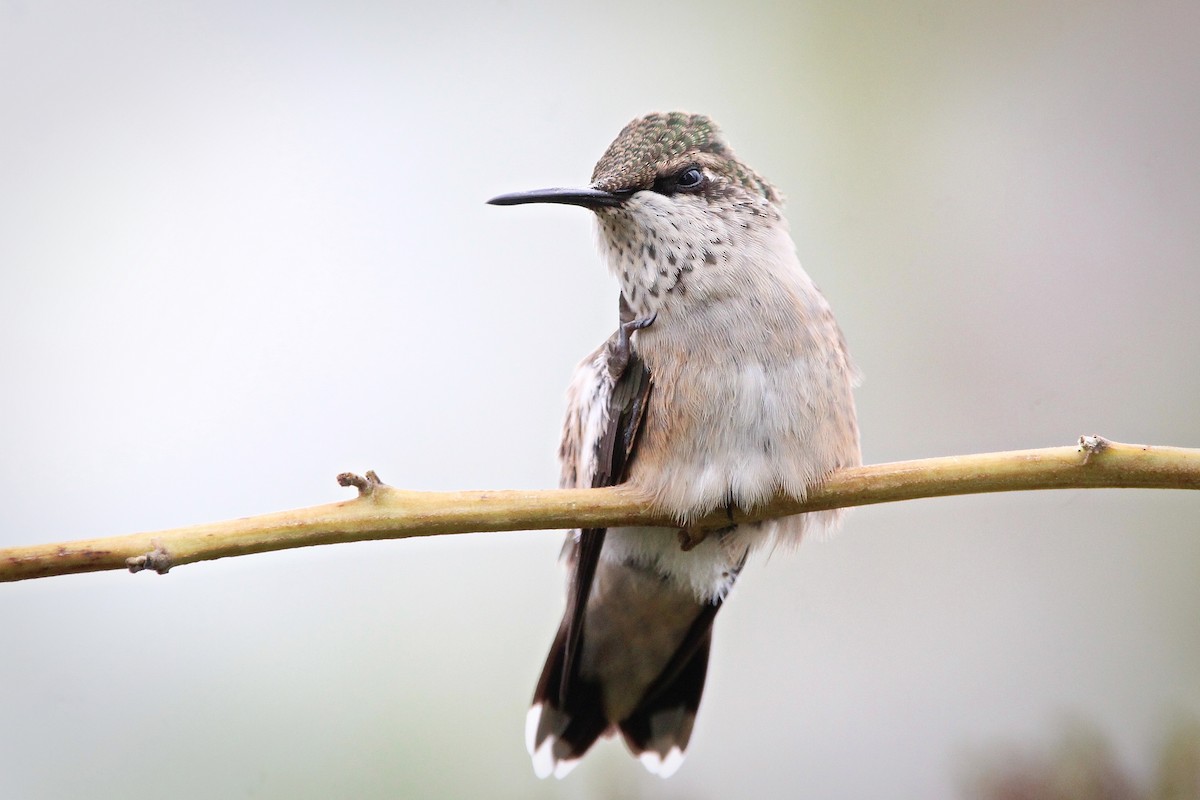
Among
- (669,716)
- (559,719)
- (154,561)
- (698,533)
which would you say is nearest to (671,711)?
(669,716)

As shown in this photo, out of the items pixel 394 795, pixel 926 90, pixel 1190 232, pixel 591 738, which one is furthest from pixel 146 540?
pixel 1190 232

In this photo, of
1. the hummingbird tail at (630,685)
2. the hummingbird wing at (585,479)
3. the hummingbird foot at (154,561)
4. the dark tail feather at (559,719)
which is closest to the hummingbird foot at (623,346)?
the hummingbird wing at (585,479)

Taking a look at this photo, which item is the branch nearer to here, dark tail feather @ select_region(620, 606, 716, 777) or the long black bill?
the long black bill

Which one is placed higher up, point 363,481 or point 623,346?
point 623,346

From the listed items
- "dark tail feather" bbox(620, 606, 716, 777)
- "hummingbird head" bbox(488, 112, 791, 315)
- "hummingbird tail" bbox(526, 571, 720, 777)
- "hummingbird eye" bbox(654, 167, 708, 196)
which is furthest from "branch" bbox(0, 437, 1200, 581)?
Answer: "dark tail feather" bbox(620, 606, 716, 777)

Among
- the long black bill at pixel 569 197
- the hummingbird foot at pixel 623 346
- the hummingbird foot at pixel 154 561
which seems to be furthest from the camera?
the hummingbird foot at pixel 623 346

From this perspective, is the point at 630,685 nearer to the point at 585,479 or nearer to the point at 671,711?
the point at 671,711

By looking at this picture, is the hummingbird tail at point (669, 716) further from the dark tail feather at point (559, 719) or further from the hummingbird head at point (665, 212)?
the hummingbird head at point (665, 212)
